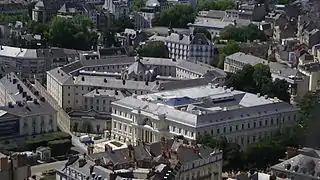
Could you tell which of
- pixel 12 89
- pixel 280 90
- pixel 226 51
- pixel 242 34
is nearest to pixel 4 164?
pixel 12 89

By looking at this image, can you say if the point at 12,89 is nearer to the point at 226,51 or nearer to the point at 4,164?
the point at 4,164

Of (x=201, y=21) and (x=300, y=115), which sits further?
(x=201, y=21)

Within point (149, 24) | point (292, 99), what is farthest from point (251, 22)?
point (292, 99)

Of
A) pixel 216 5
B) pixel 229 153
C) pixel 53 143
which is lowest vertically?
pixel 53 143

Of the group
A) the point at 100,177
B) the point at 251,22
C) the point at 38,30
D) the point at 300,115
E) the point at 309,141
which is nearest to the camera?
the point at 309,141

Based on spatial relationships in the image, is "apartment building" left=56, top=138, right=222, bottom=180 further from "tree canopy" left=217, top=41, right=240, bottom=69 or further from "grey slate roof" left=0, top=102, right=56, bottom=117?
"tree canopy" left=217, top=41, right=240, bottom=69

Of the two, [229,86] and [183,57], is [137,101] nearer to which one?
[229,86]

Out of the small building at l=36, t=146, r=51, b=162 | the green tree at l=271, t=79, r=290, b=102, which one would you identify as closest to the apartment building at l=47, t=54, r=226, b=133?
the green tree at l=271, t=79, r=290, b=102

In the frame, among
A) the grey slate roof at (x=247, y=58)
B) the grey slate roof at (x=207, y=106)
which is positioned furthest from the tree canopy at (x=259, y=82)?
the grey slate roof at (x=207, y=106)
